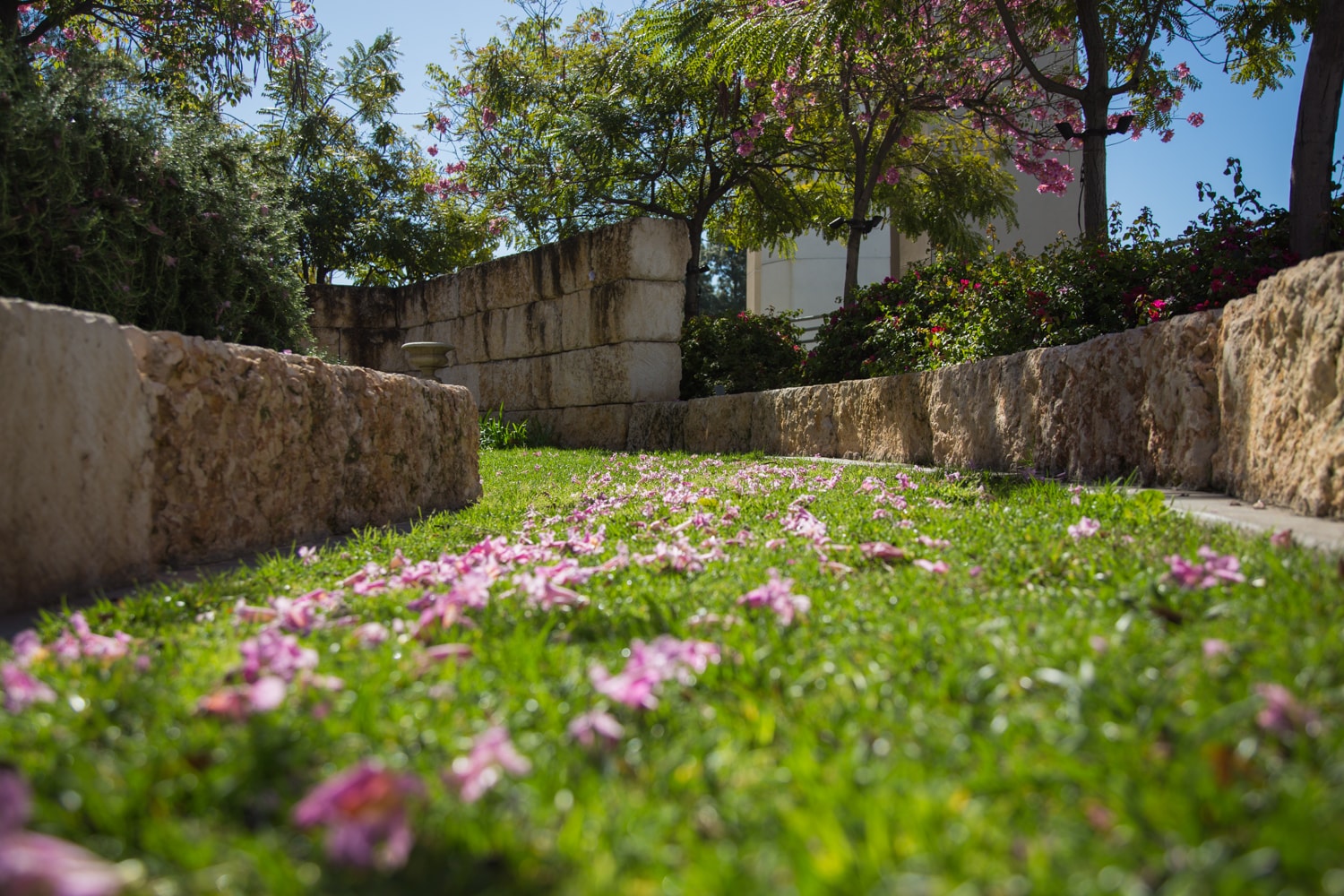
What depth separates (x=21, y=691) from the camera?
1367 millimetres

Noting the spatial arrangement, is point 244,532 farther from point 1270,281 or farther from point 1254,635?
point 1270,281

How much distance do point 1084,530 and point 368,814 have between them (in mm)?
2317

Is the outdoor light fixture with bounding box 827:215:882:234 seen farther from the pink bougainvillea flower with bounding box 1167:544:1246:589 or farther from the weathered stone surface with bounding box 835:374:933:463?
the pink bougainvillea flower with bounding box 1167:544:1246:589

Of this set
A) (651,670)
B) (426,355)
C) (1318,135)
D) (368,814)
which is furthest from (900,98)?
(368,814)

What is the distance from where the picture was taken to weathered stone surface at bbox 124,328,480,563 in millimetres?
2801

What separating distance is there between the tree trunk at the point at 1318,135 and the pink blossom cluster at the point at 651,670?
4.65 m

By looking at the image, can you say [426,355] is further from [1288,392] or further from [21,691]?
[21,691]

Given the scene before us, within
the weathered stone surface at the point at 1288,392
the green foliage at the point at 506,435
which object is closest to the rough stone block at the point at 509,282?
the green foliage at the point at 506,435

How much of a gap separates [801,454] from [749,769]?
6209 mm

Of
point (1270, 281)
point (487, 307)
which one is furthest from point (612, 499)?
point (487, 307)

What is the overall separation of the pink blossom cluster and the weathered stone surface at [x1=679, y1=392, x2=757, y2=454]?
21.3 ft

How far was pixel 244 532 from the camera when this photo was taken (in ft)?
10.3

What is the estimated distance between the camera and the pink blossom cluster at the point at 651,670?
1.29 metres

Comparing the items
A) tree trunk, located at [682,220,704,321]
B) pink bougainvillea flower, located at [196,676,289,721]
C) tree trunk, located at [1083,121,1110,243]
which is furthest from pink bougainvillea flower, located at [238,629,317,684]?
tree trunk, located at [682,220,704,321]
